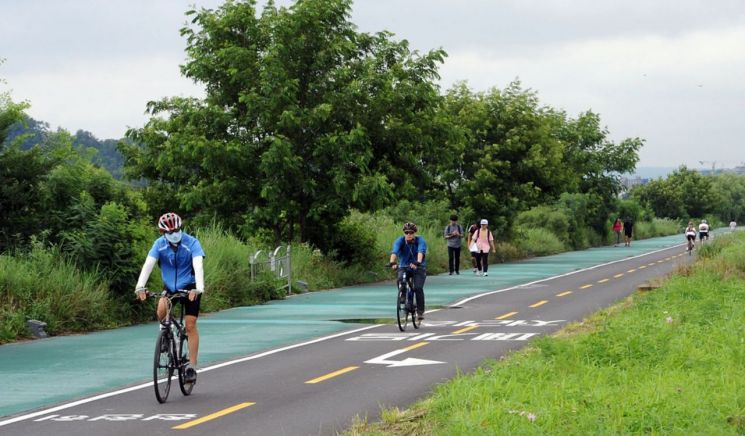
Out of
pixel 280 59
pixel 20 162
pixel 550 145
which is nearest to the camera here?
pixel 20 162

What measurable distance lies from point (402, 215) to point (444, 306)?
22.1 m

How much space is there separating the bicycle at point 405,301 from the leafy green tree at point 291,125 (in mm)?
11774

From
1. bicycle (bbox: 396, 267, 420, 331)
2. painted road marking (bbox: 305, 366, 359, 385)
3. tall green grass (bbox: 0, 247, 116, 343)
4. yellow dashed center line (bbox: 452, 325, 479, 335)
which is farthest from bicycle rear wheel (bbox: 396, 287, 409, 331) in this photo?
tall green grass (bbox: 0, 247, 116, 343)

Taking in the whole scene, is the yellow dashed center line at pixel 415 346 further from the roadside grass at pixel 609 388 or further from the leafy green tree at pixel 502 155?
the leafy green tree at pixel 502 155

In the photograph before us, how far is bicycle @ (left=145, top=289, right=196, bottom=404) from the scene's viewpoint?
11703 mm

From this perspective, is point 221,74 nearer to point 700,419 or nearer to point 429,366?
point 429,366

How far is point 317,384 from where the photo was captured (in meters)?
13.0

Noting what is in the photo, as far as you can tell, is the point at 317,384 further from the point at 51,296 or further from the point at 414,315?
Result: the point at 51,296

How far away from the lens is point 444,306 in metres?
25.0

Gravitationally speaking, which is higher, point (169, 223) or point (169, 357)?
point (169, 223)

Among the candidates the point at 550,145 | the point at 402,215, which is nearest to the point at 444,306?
the point at 402,215

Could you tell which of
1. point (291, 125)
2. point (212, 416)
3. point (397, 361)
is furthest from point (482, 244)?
point (212, 416)

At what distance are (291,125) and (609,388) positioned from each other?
2163cm

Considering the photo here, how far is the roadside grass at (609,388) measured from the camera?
902cm
